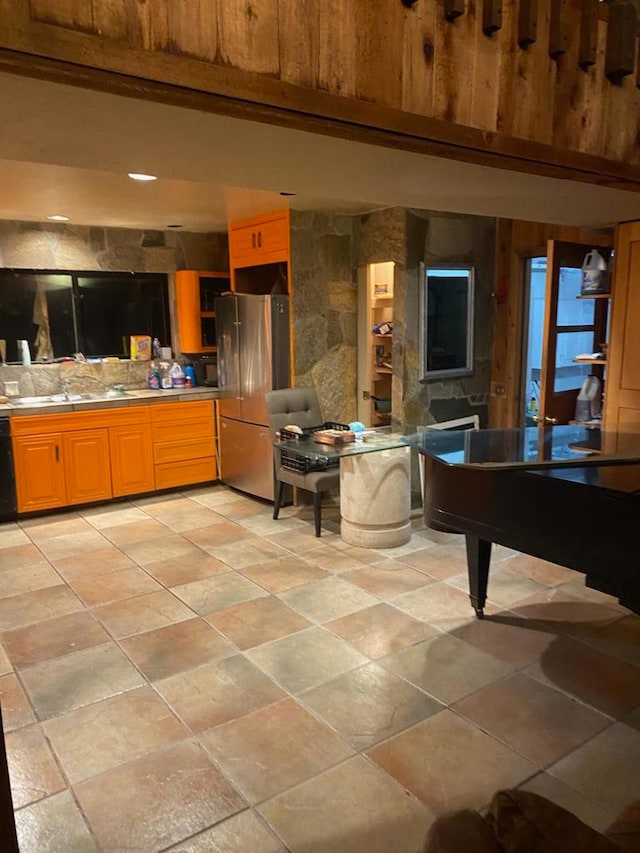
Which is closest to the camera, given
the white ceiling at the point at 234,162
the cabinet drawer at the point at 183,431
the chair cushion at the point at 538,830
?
the chair cushion at the point at 538,830

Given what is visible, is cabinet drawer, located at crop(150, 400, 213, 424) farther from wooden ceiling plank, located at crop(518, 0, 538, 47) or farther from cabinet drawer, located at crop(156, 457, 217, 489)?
wooden ceiling plank, located at crop(518, 0, 538, 47)

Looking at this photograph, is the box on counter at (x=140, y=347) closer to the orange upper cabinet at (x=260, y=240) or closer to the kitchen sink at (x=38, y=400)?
the kitchen sink at (x=38, y=400)

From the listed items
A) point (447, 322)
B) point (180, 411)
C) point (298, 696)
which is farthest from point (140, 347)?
point (298, 696)

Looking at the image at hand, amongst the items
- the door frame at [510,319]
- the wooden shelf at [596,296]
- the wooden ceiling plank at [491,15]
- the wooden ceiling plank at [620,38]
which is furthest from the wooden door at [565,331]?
the wooden ceiling plank at [491,15]

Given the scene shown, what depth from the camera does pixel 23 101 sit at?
1400 mm

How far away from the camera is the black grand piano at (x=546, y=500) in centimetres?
219

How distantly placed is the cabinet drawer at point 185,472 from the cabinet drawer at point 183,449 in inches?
1.9

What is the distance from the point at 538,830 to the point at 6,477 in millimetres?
4820

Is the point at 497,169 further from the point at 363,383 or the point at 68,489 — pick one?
the point at 68,489

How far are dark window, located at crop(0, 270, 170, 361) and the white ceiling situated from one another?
6.17ft

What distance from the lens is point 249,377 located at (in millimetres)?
5359

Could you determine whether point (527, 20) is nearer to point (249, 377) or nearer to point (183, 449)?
point (249, 377)

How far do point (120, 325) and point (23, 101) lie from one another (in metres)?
4.84

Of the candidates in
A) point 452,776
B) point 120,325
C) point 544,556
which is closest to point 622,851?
point 452,776
